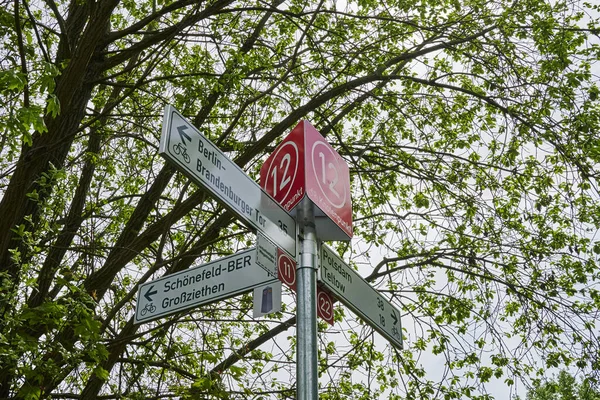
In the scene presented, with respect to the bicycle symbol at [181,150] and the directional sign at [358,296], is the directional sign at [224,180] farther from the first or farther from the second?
the directional sign at [358,296]

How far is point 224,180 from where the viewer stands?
2727 mm

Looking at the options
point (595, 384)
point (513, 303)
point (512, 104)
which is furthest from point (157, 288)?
point (513, 303)

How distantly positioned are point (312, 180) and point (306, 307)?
0.66 metres

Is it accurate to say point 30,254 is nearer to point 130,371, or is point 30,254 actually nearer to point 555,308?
point 130,371

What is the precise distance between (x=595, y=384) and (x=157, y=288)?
4145 mm

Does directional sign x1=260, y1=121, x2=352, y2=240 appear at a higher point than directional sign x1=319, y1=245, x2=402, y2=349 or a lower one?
higher

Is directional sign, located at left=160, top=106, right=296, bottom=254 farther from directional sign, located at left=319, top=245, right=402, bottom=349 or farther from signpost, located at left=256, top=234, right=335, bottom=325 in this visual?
directional sign, located at left=319, top=245, right=402, bottom=349

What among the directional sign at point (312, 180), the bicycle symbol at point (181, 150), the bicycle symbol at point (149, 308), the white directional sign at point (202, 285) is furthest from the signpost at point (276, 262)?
the bicycle symbol at point (149, 308)

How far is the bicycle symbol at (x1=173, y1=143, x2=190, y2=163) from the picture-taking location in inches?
101

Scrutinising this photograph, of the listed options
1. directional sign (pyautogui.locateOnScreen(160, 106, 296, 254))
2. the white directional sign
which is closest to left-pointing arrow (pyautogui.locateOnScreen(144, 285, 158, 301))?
the white directional sign

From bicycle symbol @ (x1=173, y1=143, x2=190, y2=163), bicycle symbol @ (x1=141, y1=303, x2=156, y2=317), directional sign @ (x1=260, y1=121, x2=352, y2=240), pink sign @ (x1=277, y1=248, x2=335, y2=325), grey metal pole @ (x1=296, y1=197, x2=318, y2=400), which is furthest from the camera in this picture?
bicycle symbol @ (x1=141, y1=303, x2=156, y2=317)

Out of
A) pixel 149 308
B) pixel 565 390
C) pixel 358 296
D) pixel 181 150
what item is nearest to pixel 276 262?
pixel 181 150

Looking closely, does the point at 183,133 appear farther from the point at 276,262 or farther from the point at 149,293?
the point at 149,293

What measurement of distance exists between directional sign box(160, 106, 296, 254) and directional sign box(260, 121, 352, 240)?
0.46 ft
